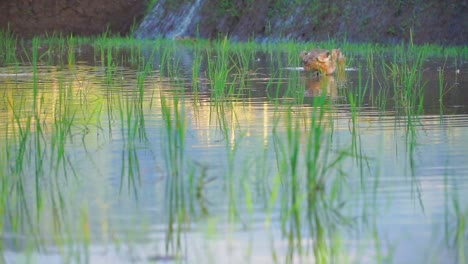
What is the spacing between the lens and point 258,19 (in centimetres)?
2142

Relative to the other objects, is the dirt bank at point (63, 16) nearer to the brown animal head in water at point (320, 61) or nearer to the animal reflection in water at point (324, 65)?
the animal reflection in water at point (324, 65)

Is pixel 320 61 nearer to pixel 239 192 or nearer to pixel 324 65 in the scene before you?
pixel 324 65

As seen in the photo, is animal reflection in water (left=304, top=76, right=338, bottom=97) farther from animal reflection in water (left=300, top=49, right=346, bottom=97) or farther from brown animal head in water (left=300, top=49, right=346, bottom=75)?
→ brown animal head in water (left=300, top=49, right=346, bottom=75)

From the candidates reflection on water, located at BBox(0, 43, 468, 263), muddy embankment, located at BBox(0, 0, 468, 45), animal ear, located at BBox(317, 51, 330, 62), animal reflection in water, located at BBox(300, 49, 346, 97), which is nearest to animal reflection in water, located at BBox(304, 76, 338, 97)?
animal reflection in water, located at BBox(300, 49, 346, 97)

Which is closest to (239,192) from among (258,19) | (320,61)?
(320,61)

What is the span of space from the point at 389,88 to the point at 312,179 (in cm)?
482

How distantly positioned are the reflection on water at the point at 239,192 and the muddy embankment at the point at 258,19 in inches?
137

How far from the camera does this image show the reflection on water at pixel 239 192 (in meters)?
2.70

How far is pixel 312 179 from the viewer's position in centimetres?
327

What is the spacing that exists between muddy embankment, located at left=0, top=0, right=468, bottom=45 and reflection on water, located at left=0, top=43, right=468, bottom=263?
11.4 feet

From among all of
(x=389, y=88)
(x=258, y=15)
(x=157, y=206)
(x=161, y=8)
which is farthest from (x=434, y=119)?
(x=161, y=8)

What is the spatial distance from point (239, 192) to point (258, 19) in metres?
18.1

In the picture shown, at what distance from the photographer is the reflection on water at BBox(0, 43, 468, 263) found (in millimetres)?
2695

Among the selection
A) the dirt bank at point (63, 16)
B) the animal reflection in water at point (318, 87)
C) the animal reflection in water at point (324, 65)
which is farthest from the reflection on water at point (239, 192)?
the dirt bank at point (63, 16)
